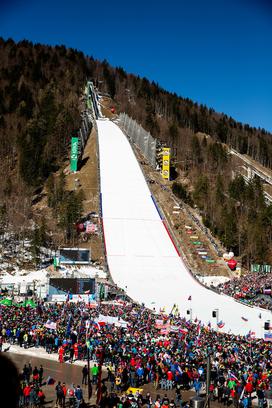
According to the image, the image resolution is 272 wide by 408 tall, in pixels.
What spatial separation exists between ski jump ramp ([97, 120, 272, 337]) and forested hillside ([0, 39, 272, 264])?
654 cm

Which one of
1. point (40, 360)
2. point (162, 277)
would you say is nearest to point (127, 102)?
point (162, 277)

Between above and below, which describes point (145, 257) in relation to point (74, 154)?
below

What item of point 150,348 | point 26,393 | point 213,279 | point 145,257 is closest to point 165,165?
point 145,257

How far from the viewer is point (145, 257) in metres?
40.2

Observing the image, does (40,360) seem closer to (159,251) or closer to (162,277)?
(162,277)

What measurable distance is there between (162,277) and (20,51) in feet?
327

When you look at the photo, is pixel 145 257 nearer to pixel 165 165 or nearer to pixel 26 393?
pixel 165 165

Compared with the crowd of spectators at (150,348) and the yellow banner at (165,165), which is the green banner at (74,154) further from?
the crowd of spectators at (150,348)

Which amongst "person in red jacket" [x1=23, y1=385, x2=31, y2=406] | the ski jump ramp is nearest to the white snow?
the ski jump ramp

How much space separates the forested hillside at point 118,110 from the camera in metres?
50.9

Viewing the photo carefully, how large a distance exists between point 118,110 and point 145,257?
69.5m

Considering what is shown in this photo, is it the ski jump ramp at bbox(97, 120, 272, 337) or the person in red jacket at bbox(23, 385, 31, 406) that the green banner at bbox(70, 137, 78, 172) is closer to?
the ski jump ramp at bbox(97, 120, 272, 337)

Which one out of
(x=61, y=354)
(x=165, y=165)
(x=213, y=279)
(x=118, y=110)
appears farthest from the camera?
(x=118, y=110)

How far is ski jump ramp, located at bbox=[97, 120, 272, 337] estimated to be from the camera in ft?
86.2
